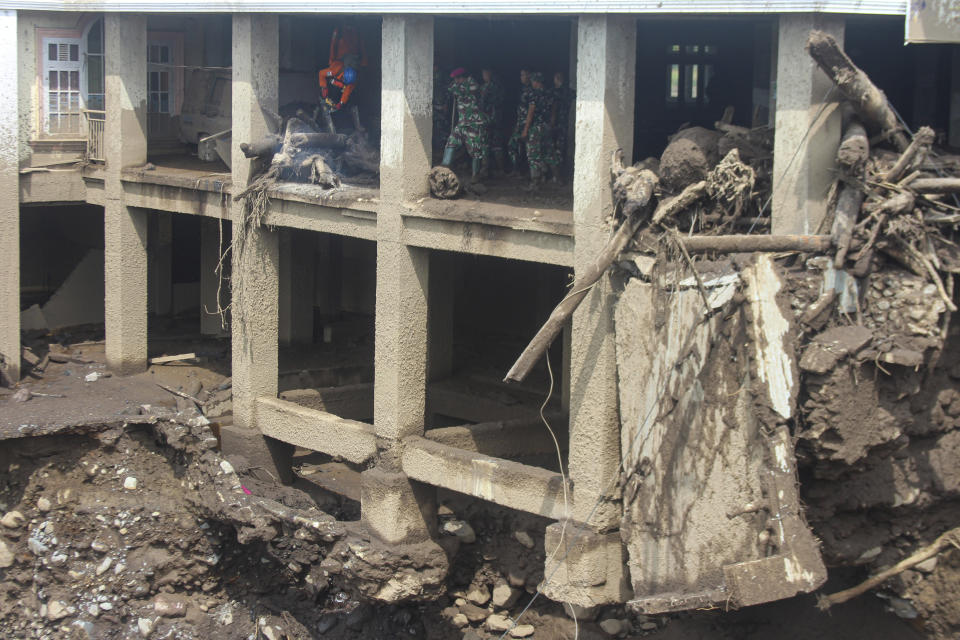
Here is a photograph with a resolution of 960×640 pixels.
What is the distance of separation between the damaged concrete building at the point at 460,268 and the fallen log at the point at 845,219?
404 mm

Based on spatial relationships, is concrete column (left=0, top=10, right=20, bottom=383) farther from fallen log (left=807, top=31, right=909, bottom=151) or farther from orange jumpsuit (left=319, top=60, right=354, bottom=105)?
fallen log (left=807, top=31, right=909, bottom=151)

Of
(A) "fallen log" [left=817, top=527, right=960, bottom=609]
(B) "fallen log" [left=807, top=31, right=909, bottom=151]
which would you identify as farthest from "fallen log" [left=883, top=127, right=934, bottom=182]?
(A) "fallen log" [left=817, top=527, right=960, bottom=609]

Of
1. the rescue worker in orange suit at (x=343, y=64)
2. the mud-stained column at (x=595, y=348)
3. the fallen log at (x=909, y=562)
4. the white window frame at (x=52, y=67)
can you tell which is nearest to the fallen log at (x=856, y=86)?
the mud-stained column at (x=595, y=348)

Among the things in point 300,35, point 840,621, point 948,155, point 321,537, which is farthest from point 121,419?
point 948,155

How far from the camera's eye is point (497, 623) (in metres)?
13.1

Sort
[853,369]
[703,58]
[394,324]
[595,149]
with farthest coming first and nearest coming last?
1. [703,58]
2. [394,324]
3. [595,149]
4. [853,369]

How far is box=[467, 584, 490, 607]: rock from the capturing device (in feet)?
44.1

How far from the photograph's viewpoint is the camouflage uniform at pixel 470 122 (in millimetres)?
12852

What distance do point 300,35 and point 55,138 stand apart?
11.5 ft

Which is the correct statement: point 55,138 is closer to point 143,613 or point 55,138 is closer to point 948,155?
point 143,613

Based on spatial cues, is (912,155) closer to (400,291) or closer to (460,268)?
(400,291)

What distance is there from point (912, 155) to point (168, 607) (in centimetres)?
947

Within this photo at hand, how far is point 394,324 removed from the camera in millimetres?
12289

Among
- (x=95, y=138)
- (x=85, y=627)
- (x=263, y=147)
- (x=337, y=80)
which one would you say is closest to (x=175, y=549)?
(x=85, y=627)
